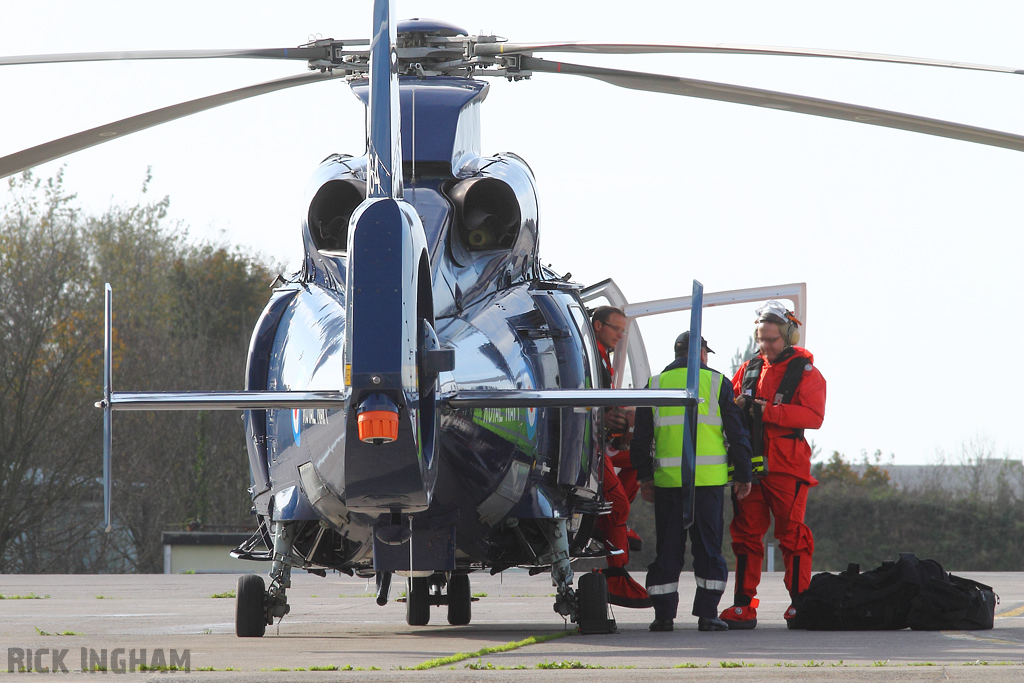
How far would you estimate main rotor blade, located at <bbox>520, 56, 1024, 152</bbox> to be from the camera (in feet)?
21.5

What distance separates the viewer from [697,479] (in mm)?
8961

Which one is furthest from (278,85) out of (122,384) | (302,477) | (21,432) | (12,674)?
(122,384)

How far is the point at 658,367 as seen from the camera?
37.4 ft

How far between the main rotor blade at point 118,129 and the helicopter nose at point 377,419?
256 cm

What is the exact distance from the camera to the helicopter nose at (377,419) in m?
5.44

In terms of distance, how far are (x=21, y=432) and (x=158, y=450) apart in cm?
472

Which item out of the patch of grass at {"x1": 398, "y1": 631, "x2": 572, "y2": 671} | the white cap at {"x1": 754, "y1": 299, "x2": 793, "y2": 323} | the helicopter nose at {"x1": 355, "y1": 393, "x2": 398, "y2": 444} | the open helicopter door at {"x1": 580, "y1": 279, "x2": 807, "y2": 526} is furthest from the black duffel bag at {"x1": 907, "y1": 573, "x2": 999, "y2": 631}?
the helicopter nose at {"x1": 355, "y1": 393, "x2": 398, "y2": 444}

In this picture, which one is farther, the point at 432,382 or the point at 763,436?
the point at 763,436

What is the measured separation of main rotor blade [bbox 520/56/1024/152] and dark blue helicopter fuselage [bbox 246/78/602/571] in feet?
4.37

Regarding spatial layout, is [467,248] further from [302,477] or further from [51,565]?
[51,565]

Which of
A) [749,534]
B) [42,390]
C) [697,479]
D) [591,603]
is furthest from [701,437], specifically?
[42,390]

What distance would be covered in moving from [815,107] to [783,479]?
3.58 metres

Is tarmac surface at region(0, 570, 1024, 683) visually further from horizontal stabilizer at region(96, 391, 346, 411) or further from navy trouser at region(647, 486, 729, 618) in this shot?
horizontal stabilizer at region(96, 391, 346, 411)

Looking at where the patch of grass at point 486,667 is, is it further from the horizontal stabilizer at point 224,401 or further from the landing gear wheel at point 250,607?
the landing gear wheel at point 250,607
